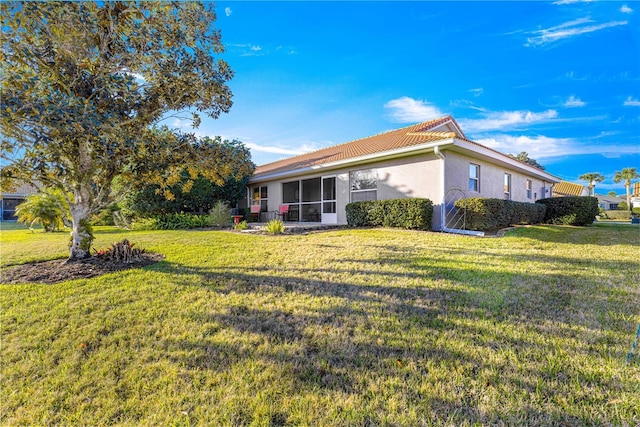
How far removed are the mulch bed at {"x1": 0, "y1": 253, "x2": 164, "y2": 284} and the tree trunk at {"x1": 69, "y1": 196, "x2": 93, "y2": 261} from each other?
0.78ft

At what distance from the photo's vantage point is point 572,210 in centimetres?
1362

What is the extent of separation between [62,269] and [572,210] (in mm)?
18735

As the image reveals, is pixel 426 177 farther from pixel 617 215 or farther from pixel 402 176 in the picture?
pixel 617 215

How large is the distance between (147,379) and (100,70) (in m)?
5.40

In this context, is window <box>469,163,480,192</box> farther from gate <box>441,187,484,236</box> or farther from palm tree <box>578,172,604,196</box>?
palm tree <box>578,172,604,196</box>

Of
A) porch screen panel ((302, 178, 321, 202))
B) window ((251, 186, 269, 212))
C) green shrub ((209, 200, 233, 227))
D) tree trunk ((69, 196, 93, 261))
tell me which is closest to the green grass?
tree trunk ((69, 196, 93, 261))

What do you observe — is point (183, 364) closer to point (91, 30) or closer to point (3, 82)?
point (3, 82)

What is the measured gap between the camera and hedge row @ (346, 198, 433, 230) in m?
9.53

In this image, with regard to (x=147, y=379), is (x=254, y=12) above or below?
above

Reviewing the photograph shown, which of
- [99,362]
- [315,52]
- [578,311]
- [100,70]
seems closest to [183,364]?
[99,362]

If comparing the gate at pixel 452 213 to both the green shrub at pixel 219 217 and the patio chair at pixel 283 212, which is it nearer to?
the patio chair at pixel 283 212

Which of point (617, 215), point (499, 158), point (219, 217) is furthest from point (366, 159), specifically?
point (617, 215)

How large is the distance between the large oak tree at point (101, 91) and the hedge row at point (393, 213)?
5.96 metres

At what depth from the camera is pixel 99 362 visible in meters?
2.59
